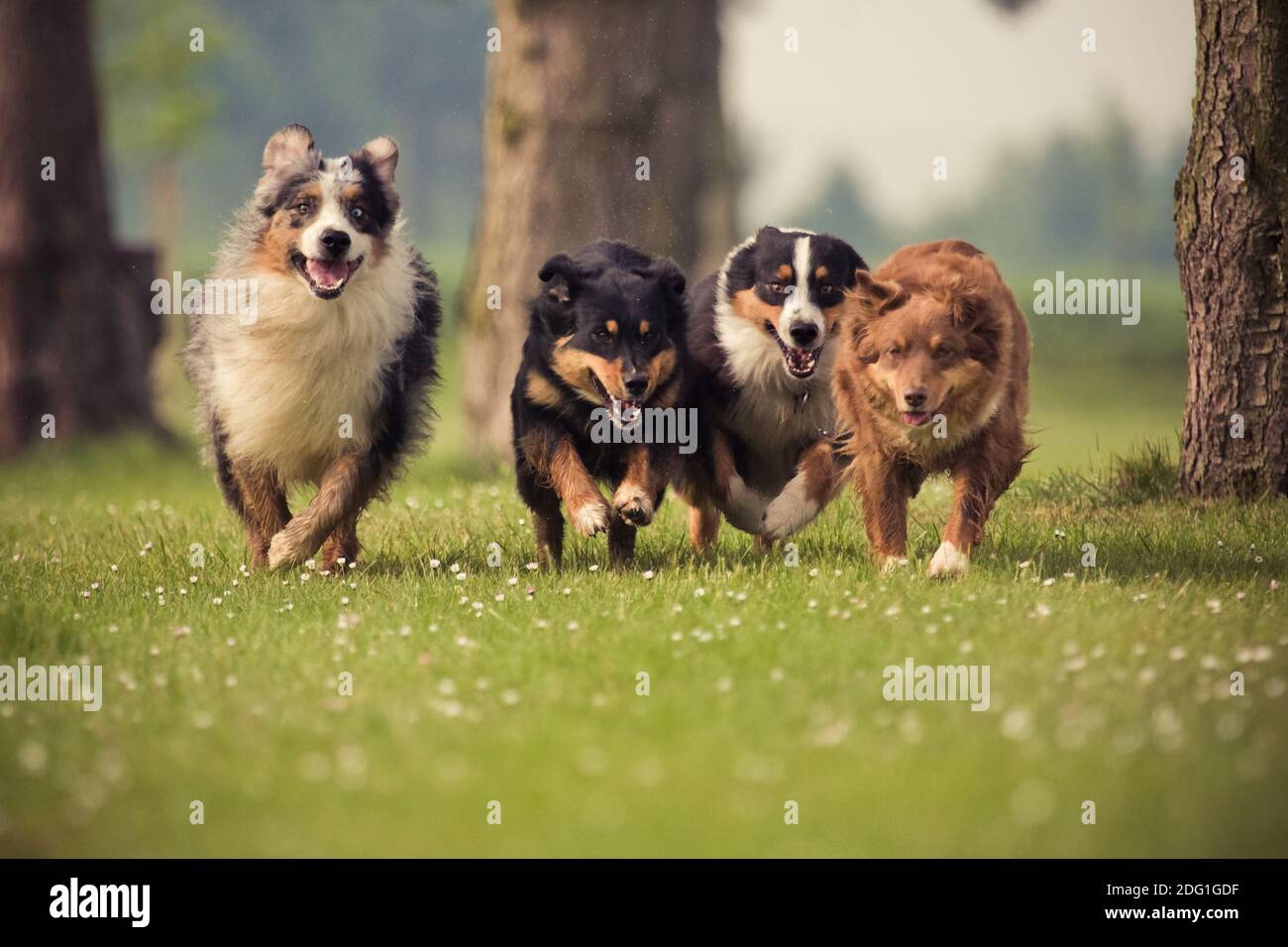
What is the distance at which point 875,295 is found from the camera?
20.6 feet

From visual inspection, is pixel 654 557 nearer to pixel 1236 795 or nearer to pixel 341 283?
pixel 341 283

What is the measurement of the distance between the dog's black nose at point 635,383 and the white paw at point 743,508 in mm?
1020

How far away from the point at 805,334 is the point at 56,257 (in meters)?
8.49

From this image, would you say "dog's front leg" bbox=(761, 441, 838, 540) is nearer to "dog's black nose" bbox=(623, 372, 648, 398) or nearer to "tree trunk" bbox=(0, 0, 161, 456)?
"dog's black nose" bbox=(623, 372, 648, 398)

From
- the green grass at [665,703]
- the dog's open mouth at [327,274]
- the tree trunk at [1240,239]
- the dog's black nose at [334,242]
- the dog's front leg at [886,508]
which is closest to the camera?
the green grass at [665,703]

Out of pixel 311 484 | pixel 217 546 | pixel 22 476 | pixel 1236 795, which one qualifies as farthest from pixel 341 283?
pixel 22 476

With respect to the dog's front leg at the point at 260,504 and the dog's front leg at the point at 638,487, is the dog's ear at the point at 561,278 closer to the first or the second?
the dog's front leg at the point at 638,487

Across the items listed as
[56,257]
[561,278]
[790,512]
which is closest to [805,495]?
[790,512]

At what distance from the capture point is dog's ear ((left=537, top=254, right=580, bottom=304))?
6.58 metres

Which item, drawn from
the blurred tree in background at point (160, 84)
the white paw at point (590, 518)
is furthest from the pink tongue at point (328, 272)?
the blurred tree in background at point (160, 84)

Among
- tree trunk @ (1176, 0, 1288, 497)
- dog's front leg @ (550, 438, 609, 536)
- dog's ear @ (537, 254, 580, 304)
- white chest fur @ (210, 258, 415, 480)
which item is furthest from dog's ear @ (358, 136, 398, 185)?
tree trunk @ (1176, 0, 1288, 497)

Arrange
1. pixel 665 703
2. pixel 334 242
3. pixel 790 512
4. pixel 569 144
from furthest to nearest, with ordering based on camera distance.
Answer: pixel 569 144 → pixel 790 512 → pixel 334 242 → pixel 665 703

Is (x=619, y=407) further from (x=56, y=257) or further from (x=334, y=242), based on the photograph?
(x=56, y=257)

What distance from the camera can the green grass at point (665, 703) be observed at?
11.4 feet
